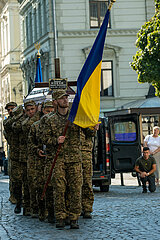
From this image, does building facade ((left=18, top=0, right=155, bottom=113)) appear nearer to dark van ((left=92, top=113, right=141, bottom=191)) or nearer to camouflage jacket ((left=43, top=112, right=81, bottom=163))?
dark van ((left=92, top=113, right=141, bottom=191))

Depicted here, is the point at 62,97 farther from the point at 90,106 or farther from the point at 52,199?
the point at 52,199

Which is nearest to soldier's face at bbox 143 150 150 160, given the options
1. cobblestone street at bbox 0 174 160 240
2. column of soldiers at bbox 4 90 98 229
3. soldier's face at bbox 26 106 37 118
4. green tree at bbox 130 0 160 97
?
cobblestone street at bbox 0 174 160 240

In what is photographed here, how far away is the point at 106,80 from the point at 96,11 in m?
3.92

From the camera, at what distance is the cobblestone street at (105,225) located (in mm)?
9500

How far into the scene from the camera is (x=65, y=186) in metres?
10.4

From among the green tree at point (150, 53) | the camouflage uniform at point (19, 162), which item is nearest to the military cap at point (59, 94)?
the camouflage uniform at point (19, 162)

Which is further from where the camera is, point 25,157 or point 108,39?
point 108,39

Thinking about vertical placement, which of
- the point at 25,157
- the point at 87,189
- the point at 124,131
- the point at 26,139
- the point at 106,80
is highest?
the point at 106,80

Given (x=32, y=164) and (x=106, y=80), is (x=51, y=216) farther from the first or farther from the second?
(x=106, y=80)

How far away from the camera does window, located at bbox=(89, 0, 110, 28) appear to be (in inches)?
1607

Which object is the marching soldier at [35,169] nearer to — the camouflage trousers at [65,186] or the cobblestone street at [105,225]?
the cobblestone street at [105,225]

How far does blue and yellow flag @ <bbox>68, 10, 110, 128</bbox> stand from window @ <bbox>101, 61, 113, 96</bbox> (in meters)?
29.7

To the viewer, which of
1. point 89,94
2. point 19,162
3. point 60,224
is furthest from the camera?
point 19,162

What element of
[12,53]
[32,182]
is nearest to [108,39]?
[12,53]
